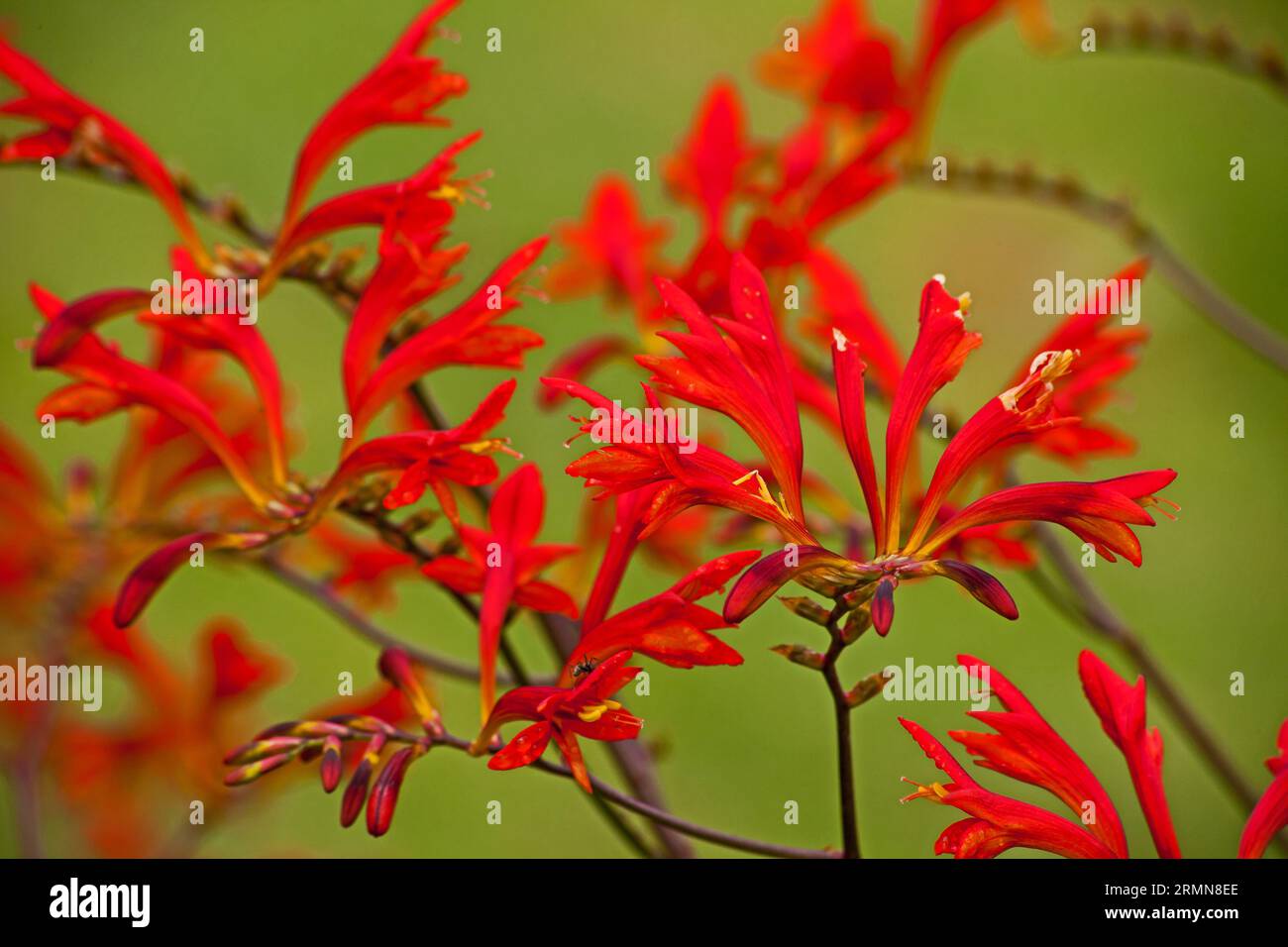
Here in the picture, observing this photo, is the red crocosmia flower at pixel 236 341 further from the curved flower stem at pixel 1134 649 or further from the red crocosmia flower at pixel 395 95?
the curved flower stem at pixel 1134 649

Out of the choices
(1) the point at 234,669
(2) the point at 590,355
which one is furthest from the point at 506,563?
(1) the point at 234,669

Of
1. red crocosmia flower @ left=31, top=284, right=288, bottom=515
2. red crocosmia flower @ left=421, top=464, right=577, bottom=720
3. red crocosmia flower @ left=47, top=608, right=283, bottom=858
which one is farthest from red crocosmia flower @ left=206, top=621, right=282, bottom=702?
red crocosmia flower @ left=421, top=464, right=577, bottom=720

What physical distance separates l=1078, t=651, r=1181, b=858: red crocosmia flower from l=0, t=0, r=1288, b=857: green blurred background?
3.24ft

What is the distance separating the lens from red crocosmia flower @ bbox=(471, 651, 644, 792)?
0.56m

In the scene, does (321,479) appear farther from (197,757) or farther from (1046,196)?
(1046,196)

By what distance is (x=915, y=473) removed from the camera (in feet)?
3.01

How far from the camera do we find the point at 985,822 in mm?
572

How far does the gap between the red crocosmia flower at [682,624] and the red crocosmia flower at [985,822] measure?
83 mm

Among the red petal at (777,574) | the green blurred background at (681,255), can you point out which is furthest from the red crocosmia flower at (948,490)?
the green blurred background at (681,255)

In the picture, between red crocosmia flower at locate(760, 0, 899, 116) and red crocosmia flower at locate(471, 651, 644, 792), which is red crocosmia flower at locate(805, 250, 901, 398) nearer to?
red crocosmia flower at locate(760, 0, 899, 116)

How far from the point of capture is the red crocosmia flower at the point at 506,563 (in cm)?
64

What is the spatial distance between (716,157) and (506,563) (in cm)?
38
